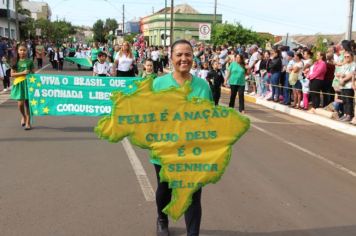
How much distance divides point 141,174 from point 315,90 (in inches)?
363

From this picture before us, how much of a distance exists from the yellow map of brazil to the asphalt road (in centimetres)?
102

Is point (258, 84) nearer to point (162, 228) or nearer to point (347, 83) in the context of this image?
point (347, 83)

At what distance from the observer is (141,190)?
6070 millimetres

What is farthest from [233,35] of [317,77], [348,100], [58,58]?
[348,100]

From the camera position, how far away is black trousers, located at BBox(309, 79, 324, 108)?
14.6 m

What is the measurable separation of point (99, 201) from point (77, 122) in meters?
6.07

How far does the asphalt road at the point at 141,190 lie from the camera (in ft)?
16.3

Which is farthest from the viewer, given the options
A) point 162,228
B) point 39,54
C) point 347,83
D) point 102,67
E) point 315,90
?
point 39,54

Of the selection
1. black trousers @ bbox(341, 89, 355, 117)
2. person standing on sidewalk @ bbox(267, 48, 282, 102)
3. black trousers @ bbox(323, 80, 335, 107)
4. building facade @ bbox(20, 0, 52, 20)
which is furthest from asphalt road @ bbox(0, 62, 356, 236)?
building facade @ bbox(20, 0, 52, 20)

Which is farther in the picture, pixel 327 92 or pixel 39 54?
pixel 39 54

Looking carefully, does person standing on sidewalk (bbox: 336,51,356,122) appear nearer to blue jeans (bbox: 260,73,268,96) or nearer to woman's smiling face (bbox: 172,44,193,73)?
blue jeans (bbox: 260,73,268,96)

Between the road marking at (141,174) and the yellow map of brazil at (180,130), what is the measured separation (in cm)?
181

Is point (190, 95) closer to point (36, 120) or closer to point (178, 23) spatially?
point (36, 120)

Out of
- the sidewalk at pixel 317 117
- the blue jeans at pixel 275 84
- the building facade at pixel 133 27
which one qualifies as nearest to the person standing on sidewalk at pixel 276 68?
the blue jeans at pixel 275 84
